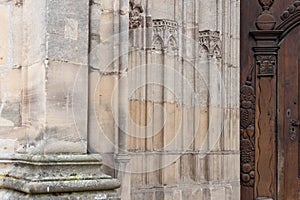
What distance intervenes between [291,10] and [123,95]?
5.84ft

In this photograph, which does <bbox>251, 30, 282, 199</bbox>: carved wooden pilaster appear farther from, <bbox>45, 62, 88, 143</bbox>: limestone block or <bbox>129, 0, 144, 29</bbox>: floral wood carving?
<bbox>45, 62, 88, 143</bbox>: limestone block

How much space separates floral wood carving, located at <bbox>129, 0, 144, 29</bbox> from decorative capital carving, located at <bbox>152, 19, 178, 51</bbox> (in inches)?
5.4

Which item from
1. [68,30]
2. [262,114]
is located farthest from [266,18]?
[68,30]

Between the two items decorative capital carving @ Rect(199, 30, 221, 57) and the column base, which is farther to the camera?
decorative capital carving @ Rect(199, 30, 221, 57)

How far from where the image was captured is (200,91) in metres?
3.68

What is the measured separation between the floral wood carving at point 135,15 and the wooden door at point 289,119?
4.05 feet

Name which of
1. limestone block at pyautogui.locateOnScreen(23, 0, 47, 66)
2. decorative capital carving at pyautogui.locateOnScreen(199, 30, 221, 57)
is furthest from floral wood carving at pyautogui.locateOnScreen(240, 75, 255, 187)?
limestone block at pyautogui.locateOnScreen(23, 0, 47, 66)

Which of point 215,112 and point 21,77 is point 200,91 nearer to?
point 215,112

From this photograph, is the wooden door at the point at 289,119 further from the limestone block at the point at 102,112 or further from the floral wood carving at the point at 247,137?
the limestone block at the point at 102,112

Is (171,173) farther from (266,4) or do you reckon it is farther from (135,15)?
(266,4)

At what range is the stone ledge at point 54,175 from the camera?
7.84 ft

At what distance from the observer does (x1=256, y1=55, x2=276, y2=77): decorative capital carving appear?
13.0ft

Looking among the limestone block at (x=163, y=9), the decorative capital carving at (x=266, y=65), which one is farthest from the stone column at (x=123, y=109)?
the decorative capital carving at (x=266, y=65)

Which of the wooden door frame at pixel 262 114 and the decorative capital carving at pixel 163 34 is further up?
the decorative capital carving at pixel 163 34
